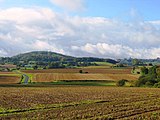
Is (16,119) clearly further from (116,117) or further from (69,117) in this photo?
(116,117)

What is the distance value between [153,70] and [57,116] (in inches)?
2870

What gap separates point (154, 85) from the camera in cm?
7931

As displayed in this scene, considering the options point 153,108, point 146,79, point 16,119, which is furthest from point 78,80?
point 16,119

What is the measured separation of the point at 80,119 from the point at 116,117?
2.72 meters

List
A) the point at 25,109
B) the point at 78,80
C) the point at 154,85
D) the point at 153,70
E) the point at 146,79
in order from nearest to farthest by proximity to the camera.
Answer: the point at 25,109
the point at 154,85
the point at 146,79
the point at 153,70
the point at 78,80

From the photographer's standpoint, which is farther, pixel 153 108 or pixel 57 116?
pixel 153 108

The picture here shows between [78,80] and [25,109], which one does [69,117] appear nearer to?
[25,109]

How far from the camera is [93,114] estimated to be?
78.9ft

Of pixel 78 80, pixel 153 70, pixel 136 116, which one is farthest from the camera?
pixel 78 80

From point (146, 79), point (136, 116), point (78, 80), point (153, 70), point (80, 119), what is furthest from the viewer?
point (78, 80)

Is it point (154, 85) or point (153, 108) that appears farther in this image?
point (154, 85)

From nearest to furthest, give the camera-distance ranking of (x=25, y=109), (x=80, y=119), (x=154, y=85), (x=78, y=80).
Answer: (x=80, y=119) → (x=25, y=109) → (x=154, y=85) → (x=78, y=80)

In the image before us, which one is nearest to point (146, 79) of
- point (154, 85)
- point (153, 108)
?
point (154, 85)

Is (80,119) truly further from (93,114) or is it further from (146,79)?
(146,79)
